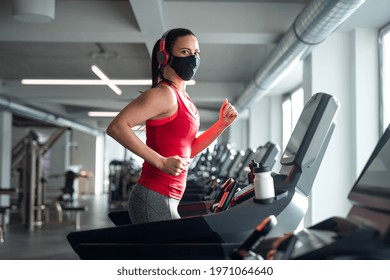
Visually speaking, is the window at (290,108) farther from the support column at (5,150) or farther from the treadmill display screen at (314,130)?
the treadmill display screen at (314,130)

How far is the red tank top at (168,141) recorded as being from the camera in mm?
1537

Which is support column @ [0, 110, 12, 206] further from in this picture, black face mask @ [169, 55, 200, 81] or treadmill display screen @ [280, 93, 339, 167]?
treadmill display screen @ [280, 93, 339, 167]

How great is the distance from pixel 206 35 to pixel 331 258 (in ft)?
15.0

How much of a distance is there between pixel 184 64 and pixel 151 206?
440 mm

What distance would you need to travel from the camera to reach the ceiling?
5234mm

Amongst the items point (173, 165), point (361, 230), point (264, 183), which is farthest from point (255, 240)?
point (173, 165)

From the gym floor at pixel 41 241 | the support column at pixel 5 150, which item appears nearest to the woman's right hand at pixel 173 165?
the gym floor at pixel 41 241

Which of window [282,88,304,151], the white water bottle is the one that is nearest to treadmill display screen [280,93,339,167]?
the white water bottle

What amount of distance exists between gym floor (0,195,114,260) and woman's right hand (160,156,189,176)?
3.74m

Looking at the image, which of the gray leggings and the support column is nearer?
the gray leggings

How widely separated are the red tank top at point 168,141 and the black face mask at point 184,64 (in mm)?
69

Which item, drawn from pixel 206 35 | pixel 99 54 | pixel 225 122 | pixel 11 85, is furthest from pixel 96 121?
pixel 225 122

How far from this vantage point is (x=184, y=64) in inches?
62.9

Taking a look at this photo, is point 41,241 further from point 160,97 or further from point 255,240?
point 255,240
